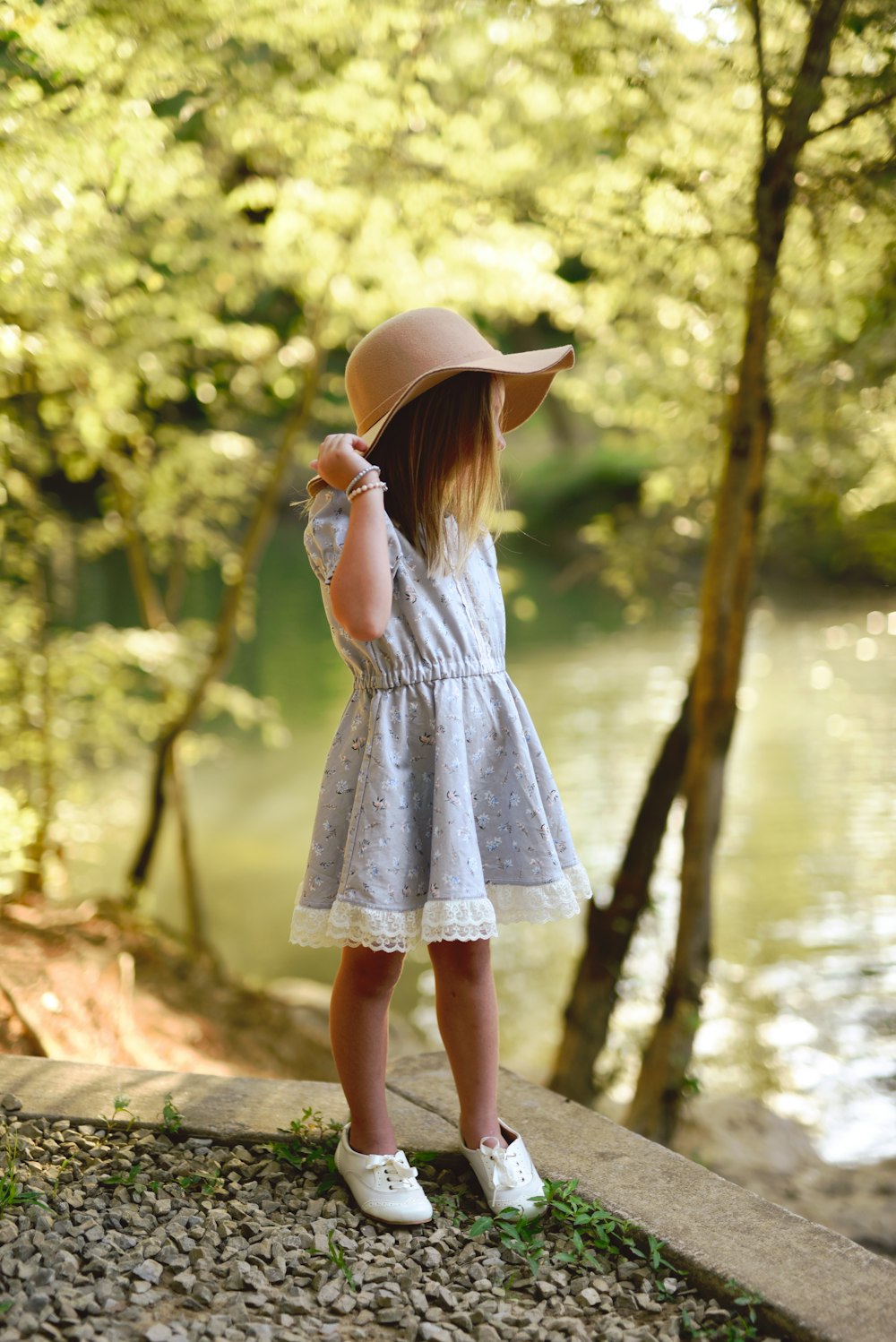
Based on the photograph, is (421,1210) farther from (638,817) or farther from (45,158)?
(45,158)

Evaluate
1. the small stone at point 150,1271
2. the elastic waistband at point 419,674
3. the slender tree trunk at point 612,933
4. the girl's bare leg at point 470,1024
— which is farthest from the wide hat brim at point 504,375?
the slender tree trunk at point 612,933

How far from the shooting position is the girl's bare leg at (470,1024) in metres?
1.99

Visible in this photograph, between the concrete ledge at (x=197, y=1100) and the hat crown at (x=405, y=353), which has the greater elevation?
the hat crown at (x=405, y=353)

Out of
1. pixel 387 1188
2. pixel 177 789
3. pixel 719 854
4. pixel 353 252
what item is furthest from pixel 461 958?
pixel 719 854

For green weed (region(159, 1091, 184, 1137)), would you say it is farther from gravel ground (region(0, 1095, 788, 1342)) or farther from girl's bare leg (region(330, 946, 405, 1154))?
girl's bare leg (region(330, 946, 405, 1154))

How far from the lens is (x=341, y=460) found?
6.18 feet

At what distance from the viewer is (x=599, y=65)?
309cm

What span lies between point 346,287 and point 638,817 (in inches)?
97.8

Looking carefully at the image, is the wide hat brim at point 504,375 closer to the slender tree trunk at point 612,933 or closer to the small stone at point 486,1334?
the small stone at point 486,1334

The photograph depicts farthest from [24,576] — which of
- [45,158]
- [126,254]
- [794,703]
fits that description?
[794,703]

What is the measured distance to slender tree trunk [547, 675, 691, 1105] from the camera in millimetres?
3832

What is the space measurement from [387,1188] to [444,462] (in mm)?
1215

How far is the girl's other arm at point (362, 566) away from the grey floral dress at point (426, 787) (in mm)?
66

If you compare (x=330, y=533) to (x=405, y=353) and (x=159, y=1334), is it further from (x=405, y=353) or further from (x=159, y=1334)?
(x=159, y=1334)
